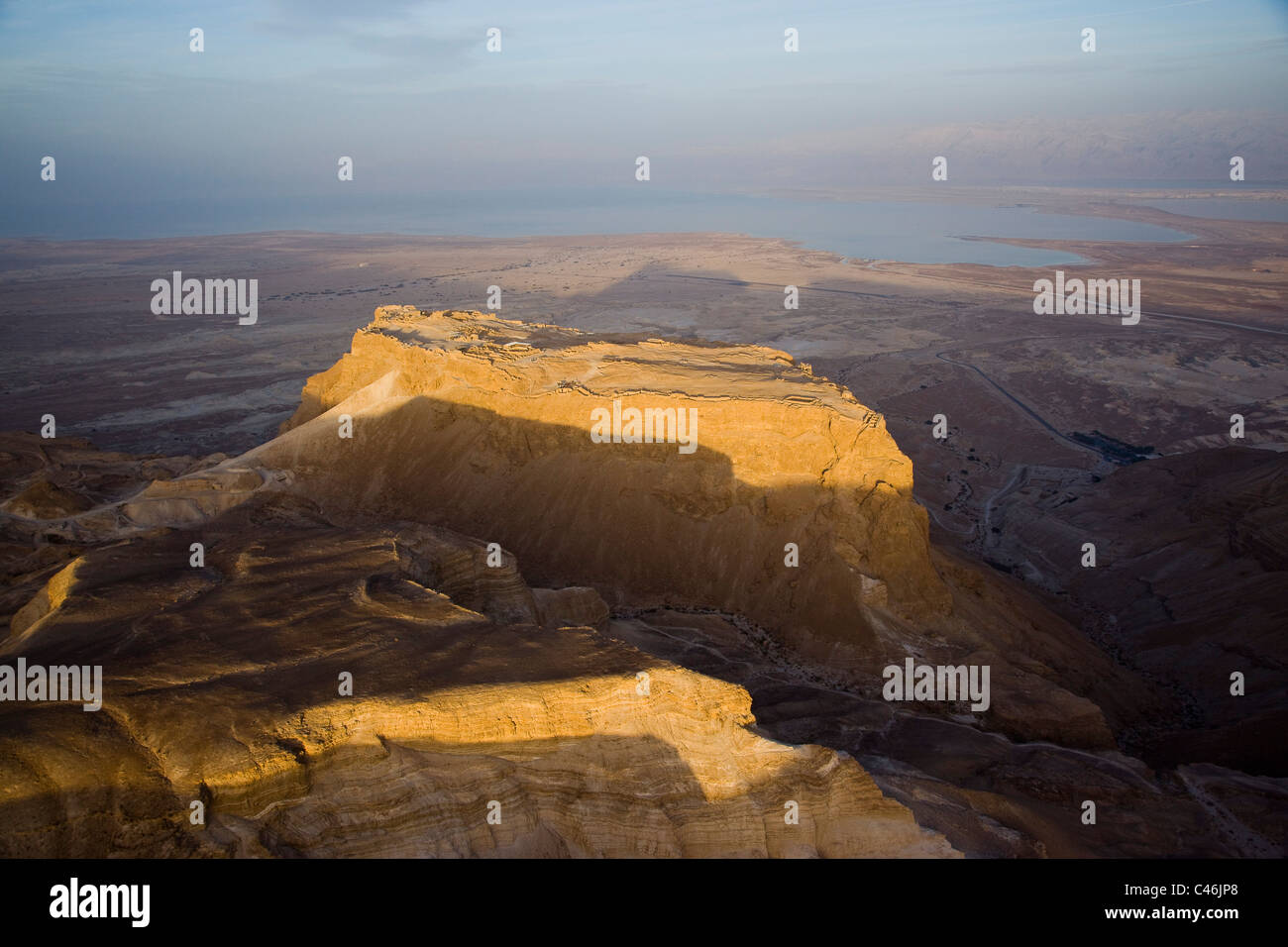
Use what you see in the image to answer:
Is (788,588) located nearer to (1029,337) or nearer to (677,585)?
(677,585)

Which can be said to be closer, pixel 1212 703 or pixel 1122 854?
pixel 1122 854

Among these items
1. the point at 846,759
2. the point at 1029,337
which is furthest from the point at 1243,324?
the point at 846,759

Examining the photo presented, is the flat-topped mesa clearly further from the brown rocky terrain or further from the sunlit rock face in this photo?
the sunlit rock face

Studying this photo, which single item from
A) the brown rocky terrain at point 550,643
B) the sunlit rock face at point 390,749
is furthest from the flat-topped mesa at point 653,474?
the sunlit rock face at point 390,749

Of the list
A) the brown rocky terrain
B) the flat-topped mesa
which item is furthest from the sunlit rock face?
the flat-topped mesa

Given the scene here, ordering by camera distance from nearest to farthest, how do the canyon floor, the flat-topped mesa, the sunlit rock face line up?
the sunlit rock face, the canyon floor, the flat-topped mesa

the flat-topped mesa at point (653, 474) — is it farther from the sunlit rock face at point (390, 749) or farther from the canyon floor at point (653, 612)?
the sunlit rock face at point (390, 749)
